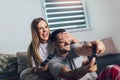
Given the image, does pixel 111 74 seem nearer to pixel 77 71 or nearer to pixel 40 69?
pixel 77 71

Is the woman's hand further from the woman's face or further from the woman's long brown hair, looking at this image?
the woman's face

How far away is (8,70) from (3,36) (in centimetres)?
62

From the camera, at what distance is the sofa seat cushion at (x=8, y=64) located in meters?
2.42

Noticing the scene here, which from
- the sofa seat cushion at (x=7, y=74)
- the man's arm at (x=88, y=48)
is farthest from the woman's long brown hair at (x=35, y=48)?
the sofa seat cushion at (x=7, y=74)

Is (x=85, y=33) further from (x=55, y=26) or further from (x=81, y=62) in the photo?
(x=81, y=62)

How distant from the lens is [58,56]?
1532 mm

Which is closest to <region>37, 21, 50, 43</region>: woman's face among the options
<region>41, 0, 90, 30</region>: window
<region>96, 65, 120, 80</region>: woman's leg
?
<region>96, 65, 120, 80</region>: woman's leg

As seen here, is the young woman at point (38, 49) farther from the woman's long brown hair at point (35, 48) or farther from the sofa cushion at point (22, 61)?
the sofa cushion at point (22, 61)

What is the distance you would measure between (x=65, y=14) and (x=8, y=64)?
1.30m

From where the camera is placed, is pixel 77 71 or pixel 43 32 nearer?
pixel 77 71

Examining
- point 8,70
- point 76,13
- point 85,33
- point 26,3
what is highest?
point 26,3

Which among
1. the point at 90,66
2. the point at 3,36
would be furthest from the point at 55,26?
the point at 90,66

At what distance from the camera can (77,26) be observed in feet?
11.2

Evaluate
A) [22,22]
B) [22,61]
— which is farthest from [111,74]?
[22,22]
